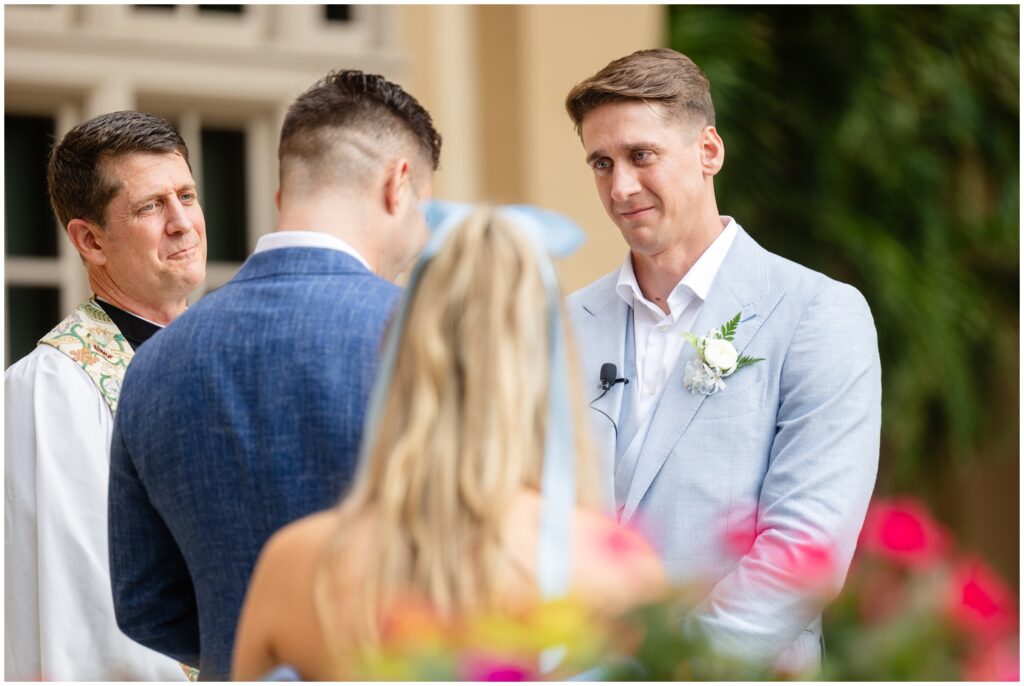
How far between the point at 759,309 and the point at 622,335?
26 centimetres

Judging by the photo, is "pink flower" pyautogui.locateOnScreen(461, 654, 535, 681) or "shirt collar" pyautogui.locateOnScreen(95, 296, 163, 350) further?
"shirt collar" pyautogui.locateOnScreen(95, 296, 163, 350)

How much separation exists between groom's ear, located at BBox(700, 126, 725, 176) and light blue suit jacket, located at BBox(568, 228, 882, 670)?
24cm

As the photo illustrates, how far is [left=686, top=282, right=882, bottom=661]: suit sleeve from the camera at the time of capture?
2.62 m

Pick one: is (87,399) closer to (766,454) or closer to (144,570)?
(144,570)

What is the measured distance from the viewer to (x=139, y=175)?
3049mm

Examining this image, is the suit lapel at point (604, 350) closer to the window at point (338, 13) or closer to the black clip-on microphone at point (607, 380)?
the black clip-on microphone at point (607, 380)

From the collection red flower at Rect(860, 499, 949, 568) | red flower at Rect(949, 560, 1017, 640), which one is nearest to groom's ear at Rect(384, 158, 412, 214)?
red flower at Rect(860, 499, 949, 568)

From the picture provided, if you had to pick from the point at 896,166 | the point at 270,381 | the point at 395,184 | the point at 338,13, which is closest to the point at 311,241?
the point at 395,184

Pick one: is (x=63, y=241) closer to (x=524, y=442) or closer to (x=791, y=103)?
(x=791, y=103)

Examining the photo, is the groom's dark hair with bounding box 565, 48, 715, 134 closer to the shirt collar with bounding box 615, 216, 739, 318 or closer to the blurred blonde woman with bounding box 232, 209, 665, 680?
the shirt collar with bounding box 615, 216, 739, 318

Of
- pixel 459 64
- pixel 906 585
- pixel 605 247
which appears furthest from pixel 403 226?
pixel 459 64

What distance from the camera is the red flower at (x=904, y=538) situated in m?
1.70

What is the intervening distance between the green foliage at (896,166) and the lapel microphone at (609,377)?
18.8ft

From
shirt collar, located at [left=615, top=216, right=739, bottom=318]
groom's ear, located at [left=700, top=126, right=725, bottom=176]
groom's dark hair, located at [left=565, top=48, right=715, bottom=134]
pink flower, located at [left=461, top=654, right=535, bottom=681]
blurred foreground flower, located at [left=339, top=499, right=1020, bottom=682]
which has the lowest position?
pink flower, located at [left=461, top=654, right=535, bottom=681]
